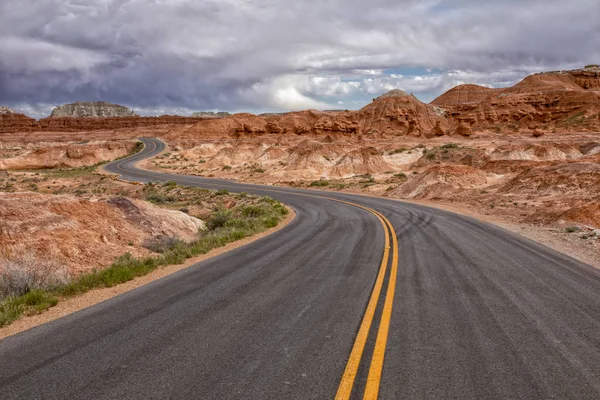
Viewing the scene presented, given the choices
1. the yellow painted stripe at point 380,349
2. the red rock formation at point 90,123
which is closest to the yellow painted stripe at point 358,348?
the yellow painted stripe at point 380,349

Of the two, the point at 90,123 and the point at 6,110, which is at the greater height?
the point at 6,110

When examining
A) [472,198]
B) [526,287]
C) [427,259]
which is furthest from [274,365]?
[472,198]

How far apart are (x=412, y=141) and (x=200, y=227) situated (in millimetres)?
65746

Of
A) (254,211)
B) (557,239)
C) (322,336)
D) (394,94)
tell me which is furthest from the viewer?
(394,94)

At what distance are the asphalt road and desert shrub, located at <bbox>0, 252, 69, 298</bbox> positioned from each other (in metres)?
2.11

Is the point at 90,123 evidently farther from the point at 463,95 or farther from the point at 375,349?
the point at 375,349

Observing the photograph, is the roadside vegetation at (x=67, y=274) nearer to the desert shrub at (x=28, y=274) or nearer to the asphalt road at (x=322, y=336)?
the desert shrub at (x=28, y=274)

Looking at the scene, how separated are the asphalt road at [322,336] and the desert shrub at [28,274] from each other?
2114 mm

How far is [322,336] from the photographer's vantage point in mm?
5504

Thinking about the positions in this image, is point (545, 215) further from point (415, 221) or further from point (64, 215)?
point (64, 215)

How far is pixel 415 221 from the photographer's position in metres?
17.8

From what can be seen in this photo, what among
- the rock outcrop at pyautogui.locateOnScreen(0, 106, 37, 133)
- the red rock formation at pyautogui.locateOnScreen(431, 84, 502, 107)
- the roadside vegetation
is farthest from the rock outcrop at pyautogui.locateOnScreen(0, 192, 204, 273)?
the rock outcrop at pyautogui.locateOnScreen(0, 106, 37, 133)

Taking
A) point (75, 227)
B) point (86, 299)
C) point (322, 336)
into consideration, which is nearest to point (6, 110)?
point (75, 227)

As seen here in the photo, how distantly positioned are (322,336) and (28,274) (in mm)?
6691
